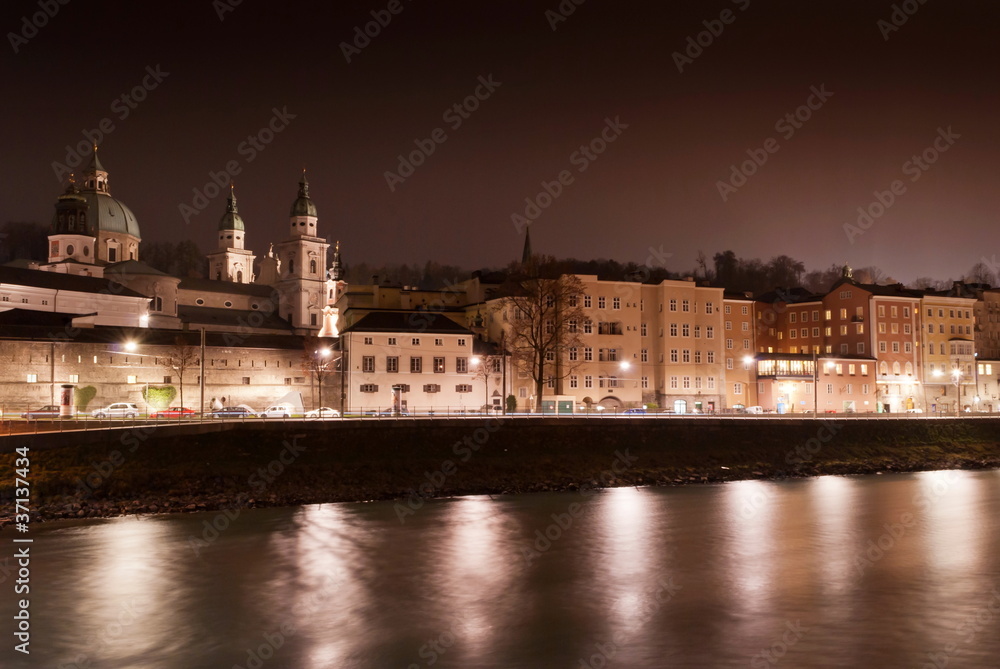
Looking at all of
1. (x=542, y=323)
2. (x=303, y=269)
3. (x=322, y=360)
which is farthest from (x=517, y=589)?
(x=303, y=269)

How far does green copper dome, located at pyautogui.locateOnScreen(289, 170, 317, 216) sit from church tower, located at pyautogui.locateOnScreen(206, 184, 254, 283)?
718 inches

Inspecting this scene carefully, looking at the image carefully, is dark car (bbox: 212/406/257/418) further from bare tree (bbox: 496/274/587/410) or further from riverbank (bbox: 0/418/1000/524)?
bare tree (bbox: 496/274/587/410)

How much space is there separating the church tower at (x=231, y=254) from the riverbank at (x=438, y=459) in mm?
98868

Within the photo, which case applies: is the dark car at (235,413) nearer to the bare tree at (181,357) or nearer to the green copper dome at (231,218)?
the bare tree at (181,357)

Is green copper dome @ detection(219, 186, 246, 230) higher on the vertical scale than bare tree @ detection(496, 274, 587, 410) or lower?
higher

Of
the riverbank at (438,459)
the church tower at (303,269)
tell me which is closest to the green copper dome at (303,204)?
the church tower at (303,269)

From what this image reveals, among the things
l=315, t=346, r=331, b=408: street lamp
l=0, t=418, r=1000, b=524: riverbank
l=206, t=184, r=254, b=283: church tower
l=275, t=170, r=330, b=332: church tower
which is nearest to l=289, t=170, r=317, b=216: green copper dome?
l=275, t=170, r=330, b=332: church tower

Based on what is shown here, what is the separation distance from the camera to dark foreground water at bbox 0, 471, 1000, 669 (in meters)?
19.4

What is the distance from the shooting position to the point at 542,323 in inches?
2670

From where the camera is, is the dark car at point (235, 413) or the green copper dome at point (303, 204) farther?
the green copper dome at point (303, 204)

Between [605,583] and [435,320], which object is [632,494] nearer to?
[605,583]

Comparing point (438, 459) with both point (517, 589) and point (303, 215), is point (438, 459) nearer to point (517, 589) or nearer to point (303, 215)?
point (517, 589)

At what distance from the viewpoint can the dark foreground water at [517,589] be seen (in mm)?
19359

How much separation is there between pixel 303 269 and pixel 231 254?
73.8ft
